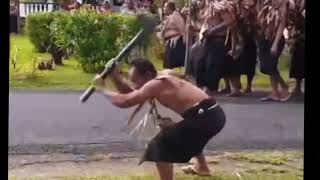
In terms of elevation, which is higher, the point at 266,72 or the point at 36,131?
the point at 266,72

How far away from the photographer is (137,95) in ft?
12.9

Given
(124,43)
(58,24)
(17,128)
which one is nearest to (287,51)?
(124,43)

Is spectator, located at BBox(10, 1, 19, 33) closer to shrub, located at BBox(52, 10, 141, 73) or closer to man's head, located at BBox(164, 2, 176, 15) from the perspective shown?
shrub, located at BBox(52, 10, 141, 73)

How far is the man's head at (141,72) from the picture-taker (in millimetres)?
3912

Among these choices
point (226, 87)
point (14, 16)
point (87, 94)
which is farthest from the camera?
point (226, 87)

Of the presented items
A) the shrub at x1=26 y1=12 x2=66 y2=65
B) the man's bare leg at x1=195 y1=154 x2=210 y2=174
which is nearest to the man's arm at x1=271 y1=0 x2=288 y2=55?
the man's bare leg at x1=195 y1=154 x2=210 y2=174

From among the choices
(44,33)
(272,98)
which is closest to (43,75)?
(44,33)

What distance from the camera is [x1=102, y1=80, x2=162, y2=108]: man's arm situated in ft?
12.9

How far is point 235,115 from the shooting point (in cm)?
398

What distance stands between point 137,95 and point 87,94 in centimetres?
31

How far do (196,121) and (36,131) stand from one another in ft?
3.25

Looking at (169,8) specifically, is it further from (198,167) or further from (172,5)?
Result: (198,167)

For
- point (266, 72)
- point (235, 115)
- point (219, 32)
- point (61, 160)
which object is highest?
point (219, 32)
